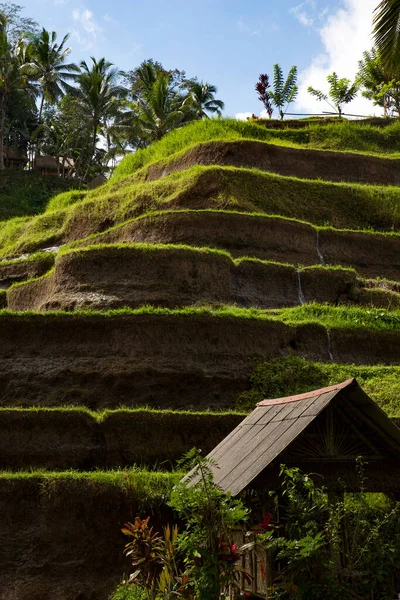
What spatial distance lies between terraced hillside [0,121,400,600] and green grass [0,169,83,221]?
12.6 meters

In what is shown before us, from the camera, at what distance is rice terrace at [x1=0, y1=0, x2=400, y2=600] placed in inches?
319

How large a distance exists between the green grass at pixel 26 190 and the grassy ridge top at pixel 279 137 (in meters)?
11.9

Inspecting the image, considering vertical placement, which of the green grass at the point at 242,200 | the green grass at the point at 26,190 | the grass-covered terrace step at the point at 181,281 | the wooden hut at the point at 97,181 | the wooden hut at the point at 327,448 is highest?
the wooden hut at the point at 97,181

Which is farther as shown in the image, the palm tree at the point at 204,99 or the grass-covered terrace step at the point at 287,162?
the palm tree at the point at 204,99

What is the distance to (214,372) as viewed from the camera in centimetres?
1659

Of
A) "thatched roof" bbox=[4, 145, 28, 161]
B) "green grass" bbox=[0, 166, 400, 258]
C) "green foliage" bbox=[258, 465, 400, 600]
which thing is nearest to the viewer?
"green foliage" bbox=[258, 465, 400, 600]

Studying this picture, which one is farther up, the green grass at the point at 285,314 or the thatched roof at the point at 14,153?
the thatched roof at the point at 14,153

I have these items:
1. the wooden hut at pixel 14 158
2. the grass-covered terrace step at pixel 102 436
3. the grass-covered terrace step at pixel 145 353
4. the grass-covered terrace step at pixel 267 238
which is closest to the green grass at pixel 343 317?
the grass-covered terrace step at pixel 145 353

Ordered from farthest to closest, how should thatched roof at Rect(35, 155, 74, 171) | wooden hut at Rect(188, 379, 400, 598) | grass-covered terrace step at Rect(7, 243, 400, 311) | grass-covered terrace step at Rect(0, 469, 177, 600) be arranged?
thatched roof at Rect(35, 155, 74, 171)
grass-covered terrace step at Rect(7, 243, 400, 311)
grass-covered terrace step at Rect(0, 469, 177, 600)
wooden hut at Rect(188, 379, 400, 598)

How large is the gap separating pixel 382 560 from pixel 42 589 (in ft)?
17.9

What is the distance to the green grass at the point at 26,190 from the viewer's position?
1650 inches

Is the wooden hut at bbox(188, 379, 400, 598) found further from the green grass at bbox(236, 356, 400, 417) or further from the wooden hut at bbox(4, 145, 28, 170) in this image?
the wooden hut at bbox(4, 145, 28, 170)

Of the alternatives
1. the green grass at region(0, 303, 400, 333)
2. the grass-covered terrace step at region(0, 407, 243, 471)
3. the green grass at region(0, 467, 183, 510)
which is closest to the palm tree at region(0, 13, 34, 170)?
the green grass at region(0, 303, 400, 333)

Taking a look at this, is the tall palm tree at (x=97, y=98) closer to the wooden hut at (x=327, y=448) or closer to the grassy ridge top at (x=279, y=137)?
the grassy ridge top at (x=279, y=137)
